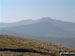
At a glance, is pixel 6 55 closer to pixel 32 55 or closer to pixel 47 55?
pixel 32 55

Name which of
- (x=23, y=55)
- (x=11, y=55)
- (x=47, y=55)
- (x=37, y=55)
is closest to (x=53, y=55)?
(x=47, y=55)

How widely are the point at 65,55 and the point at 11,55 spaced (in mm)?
13867

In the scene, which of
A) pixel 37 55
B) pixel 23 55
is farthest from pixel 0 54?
pixel 37 55

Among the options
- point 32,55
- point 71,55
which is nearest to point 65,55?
point 71,55

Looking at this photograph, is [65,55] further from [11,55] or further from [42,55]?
[11,55]

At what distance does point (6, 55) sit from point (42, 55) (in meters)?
10.3

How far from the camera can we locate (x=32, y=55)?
154 ft

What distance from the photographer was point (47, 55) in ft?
161

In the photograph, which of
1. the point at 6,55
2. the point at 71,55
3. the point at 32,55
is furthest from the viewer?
the point at 71,55

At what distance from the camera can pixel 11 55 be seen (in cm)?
4391

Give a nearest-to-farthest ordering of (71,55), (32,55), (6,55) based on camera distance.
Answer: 1. (6,55)
2. (32,55)
3. (71,55)

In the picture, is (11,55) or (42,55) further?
(42,55)

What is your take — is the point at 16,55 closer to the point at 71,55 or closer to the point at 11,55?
the point at 11,55

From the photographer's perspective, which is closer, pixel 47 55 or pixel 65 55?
pixel 65 55
